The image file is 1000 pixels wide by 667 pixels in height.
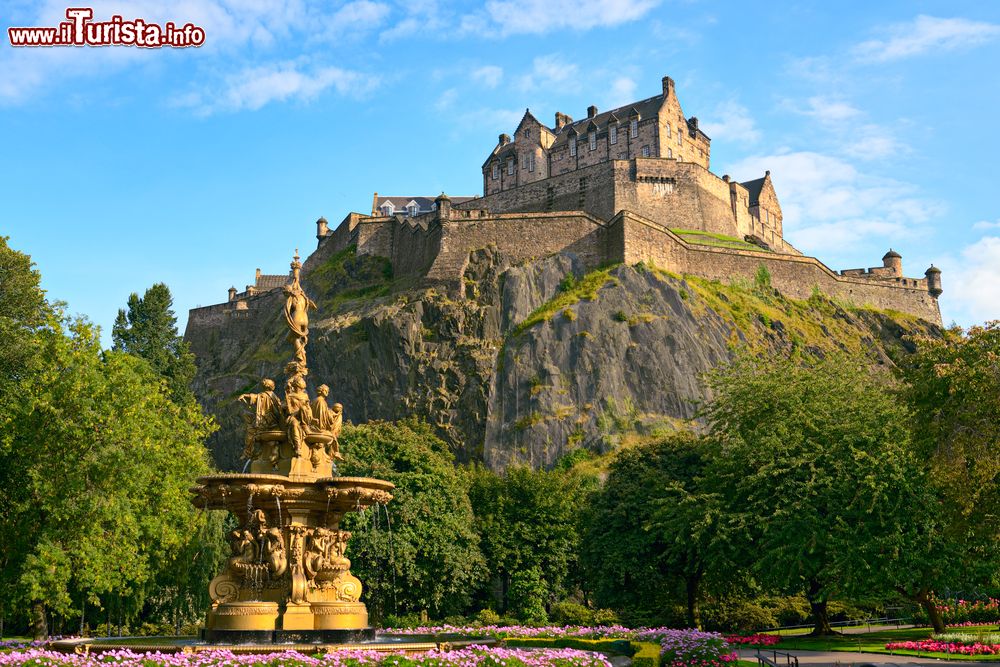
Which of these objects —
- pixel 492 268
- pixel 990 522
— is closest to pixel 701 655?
pixel 990 522

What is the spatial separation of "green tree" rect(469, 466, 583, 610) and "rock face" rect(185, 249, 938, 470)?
11.3m

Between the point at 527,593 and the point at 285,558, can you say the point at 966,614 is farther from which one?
the point at 285,558

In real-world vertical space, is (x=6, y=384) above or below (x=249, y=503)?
above

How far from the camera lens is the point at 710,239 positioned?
289 feet

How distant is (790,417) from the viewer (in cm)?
3341

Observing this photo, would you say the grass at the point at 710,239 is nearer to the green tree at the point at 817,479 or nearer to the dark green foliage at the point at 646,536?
the dark green foliage at the point at 646,536

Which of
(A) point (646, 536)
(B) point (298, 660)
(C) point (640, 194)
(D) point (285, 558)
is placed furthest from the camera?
(C) point (640, 194)

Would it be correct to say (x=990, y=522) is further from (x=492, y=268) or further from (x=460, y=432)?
(x=492, y=268)

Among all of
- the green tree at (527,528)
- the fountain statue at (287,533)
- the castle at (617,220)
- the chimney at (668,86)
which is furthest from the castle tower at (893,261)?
the fountain statue at (287,533)

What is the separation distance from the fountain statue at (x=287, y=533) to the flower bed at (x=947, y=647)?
16.9 m

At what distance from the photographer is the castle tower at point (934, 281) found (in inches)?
3821

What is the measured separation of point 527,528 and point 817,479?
23.2 metres

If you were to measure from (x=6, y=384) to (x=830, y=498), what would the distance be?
2994cm

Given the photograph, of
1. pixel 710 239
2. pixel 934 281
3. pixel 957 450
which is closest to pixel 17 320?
pixel 957 450
